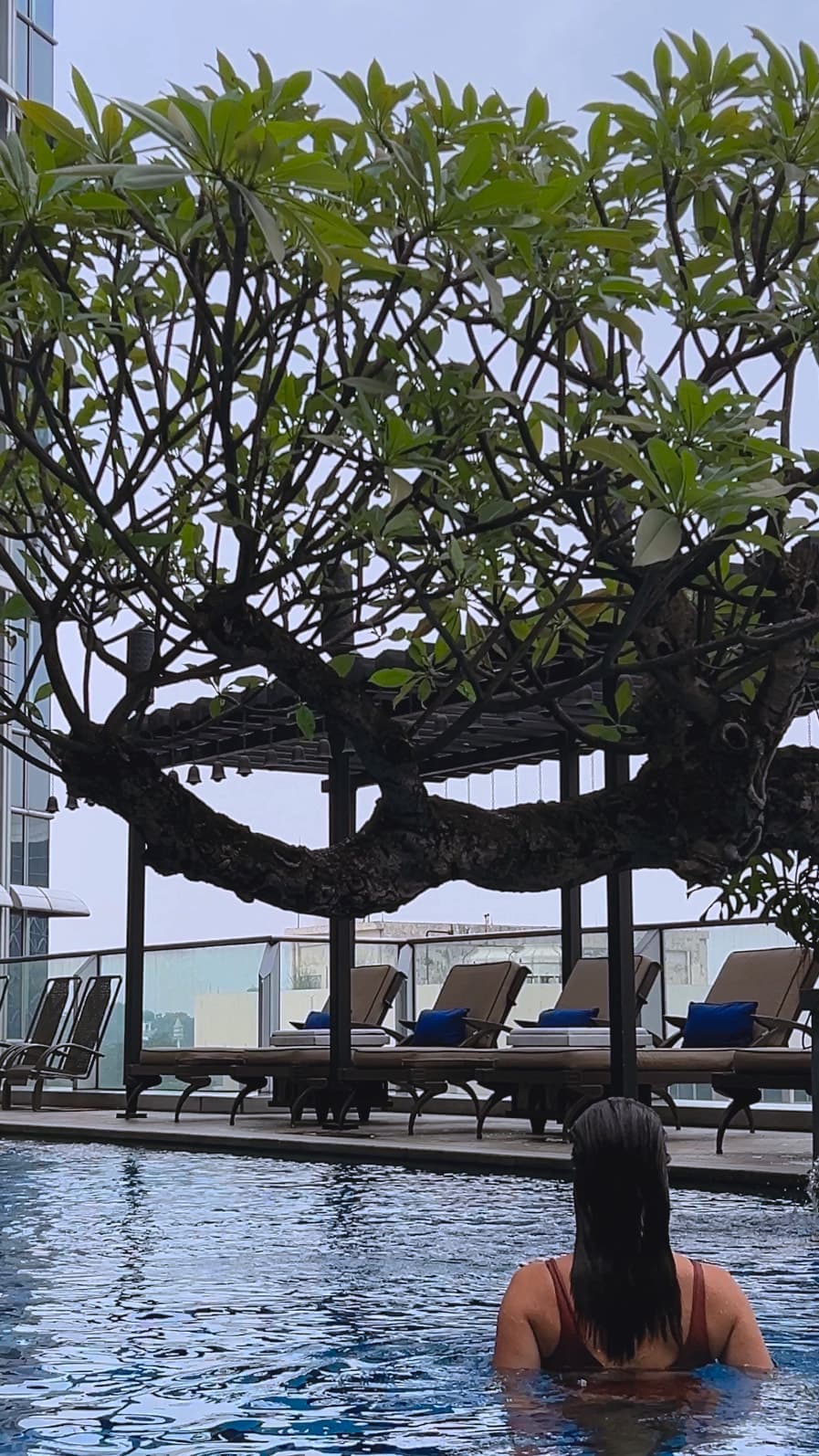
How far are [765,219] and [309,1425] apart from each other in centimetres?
275

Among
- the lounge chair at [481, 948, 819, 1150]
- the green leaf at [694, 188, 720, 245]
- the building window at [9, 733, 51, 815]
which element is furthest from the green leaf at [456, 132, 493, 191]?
the building window at [9, 733, 51, 815]

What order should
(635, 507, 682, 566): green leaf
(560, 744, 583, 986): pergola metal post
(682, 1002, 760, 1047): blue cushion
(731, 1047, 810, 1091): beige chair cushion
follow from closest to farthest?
(635, 507, 682, 566): green leaf → (731, 1047, 810, 1091): beige chair cushion → (682, 1002, 760, 1047): blue cushion → (560, 744, 583, 986): pergola metal post

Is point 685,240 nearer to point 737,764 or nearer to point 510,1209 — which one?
point 737,764

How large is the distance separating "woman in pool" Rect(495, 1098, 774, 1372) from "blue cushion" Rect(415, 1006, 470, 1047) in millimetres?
8567

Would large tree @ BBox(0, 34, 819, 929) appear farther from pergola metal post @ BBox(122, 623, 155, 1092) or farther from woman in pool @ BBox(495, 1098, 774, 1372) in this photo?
pergola metal post @ BBox(122, 623, 155, 1092)

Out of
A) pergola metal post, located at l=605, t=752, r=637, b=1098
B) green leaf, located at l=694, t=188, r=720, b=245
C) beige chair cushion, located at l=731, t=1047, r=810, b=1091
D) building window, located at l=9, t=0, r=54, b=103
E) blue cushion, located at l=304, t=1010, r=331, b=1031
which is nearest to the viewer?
green leaf, located at l=694, t=188, r=720, b=245

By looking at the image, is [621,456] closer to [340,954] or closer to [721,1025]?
[721,1025]

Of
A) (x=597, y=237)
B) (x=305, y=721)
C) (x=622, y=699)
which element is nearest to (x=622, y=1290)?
(x=622, y=699)

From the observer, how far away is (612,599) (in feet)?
12.4

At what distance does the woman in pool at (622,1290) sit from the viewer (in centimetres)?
308

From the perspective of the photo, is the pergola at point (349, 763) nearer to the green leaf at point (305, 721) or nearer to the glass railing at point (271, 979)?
the glass railing at point (271, 979)

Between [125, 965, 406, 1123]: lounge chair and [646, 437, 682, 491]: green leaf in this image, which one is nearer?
[646, 437, 682, 491]: green leaf

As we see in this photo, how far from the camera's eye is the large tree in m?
2.68

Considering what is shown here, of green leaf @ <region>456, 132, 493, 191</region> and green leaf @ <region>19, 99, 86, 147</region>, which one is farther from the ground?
green leaf @ <region>19, 99, 86, 147</region>
